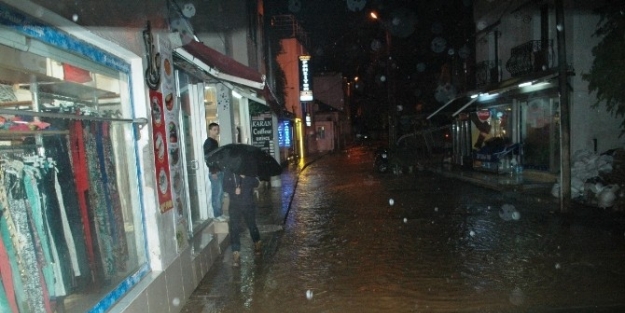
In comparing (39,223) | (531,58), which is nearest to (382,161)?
(531,58)

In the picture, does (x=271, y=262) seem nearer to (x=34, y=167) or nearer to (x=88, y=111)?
(x=88, y=111)

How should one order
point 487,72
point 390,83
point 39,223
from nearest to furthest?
point 39,223 → point 487,72 → point 390,83

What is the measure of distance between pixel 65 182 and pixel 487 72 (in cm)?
1839

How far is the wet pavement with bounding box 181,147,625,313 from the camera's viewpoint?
5.23 m

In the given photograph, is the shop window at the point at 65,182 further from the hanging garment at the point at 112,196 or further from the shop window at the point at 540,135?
the shop window at the point at 540,135

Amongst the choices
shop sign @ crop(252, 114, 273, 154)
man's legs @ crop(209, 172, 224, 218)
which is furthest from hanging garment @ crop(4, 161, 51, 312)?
shop sign @ crop(252, 114, 273, 154)

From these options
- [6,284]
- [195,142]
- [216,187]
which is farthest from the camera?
[216,187]

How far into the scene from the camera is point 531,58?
15195mm

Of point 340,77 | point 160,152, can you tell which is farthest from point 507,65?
point 340,77

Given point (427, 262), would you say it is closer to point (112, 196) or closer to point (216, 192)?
point (216, 192)

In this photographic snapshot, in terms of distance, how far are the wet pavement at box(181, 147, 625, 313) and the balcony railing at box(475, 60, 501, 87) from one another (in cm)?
832

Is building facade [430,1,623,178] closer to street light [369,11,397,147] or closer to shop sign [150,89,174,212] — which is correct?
street light [369,11,397,147]

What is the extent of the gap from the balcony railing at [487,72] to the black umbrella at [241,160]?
576 inches

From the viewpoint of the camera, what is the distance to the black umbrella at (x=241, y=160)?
665 cm
